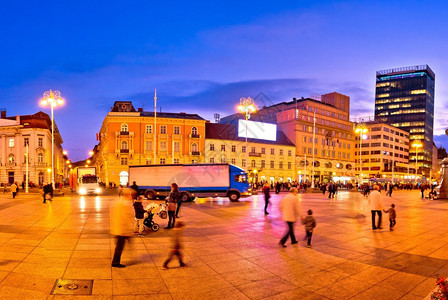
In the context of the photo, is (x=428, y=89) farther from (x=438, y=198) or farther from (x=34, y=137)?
(x=34, y=137)

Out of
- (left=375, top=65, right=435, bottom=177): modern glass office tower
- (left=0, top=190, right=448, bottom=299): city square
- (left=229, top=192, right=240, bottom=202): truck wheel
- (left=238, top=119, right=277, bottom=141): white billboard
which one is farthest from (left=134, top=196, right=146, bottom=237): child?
(left=375, top=65, right=435, bottom=177): modern glass office tower

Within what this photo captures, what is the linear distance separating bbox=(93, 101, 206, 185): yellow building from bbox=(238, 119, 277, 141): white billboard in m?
8.62

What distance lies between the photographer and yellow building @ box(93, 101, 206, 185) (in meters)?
55.2

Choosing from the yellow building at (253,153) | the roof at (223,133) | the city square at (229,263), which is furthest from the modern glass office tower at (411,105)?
the city square at (229,263)

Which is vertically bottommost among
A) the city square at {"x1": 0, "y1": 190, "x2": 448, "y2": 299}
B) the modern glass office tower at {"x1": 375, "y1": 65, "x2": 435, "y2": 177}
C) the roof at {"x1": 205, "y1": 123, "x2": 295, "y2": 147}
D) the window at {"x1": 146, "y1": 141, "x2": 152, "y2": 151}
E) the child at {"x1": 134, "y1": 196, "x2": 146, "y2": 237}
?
the city square at {"x1": 0, "y1": 190, "x2": 448, "y2": 299}

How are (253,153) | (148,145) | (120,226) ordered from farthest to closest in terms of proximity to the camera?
(253,153) < (148,145) < (120,226)

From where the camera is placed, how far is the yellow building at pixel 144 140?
55.2m

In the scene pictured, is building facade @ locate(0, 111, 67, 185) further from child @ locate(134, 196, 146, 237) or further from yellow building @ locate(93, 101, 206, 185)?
child @ locate(134, 196, 146, 237)

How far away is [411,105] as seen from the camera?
134375 millimetres

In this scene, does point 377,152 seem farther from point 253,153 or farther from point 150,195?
point 150,195

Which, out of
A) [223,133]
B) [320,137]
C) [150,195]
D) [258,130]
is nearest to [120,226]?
[150,195]

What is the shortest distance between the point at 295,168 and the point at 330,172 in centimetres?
1173

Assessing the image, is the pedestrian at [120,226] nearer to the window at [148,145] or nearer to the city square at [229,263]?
the city square at [229,263]

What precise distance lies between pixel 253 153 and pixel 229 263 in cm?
5767
